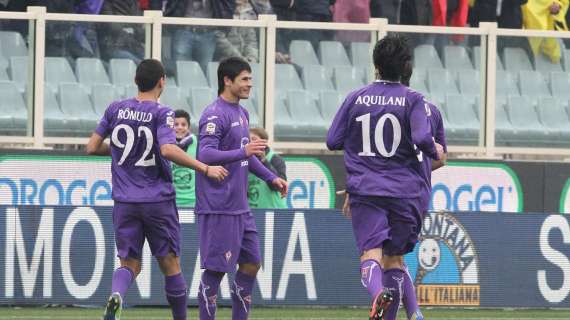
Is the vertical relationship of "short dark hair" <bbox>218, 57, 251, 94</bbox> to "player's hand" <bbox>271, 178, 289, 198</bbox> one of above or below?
above

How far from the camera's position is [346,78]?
1669 cm

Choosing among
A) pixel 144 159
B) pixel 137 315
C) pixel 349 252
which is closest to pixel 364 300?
pixel 349 252

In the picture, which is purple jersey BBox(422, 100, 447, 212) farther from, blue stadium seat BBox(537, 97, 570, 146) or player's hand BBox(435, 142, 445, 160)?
blue stadium seat BBox(537, 97, 570, 146)

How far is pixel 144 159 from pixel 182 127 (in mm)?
4090

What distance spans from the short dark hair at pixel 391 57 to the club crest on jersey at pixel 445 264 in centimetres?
478

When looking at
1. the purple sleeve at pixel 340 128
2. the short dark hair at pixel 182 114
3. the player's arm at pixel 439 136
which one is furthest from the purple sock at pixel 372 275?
the short dark hair at pixel 182 114

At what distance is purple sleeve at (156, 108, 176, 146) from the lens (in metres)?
10.5

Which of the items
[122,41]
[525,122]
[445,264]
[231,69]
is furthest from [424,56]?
[231,69]

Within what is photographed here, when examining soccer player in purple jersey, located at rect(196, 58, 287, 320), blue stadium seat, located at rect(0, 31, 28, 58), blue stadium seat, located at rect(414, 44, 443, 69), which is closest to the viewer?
soccer player in purple jersey, located at rect(196, 58, 287, 320)

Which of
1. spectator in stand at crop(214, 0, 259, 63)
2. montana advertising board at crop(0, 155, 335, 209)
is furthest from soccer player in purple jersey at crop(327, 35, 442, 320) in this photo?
spectator in stand at crop(214, 0, 259, 63)

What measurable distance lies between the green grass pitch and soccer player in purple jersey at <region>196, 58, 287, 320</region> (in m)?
2.41

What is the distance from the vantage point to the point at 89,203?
15.9 meters

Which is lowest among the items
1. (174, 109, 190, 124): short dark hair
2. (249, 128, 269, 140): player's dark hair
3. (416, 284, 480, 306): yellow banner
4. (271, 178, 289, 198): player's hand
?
(416, 284, 480, 306): yellow banner

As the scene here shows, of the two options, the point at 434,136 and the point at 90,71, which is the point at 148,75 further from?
the point at 90,71
